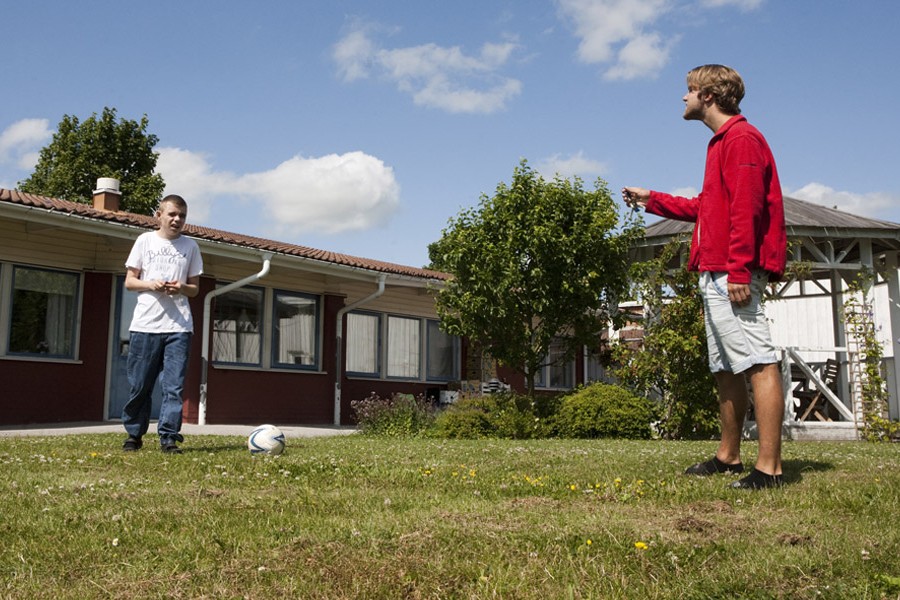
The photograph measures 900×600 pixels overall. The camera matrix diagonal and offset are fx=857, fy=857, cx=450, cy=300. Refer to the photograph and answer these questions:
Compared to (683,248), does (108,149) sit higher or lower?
higher

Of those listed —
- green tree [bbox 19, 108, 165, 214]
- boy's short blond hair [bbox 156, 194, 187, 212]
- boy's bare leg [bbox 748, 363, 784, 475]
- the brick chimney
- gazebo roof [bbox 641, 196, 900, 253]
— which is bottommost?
boy's bare leg [bbox 748, 363, 784, 475]

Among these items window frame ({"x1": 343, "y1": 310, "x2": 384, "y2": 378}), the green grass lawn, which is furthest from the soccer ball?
window frame ({"x1": 343, "y1": 310, "x2": 384, "y2": 378})

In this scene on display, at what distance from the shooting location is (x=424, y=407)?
45.1ft

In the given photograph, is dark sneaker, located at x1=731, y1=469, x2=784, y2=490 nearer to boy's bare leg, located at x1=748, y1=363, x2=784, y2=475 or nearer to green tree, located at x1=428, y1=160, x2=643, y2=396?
boy's bare leg, located at x1=748, y1=363, x2=784, y2=475

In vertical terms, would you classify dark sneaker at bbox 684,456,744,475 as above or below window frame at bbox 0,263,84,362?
below

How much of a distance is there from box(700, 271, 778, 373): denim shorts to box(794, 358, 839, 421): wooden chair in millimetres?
11044

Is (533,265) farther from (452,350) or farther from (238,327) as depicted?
(452,350)

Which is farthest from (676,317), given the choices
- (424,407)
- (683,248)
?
(424,407)

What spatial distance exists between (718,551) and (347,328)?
47.5 feet

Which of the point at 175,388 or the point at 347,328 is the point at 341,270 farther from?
the point at 175,388

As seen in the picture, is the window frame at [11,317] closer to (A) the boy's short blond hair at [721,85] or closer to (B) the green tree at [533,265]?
(B) the green tree at [533,265]

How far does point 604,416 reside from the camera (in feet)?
38.2

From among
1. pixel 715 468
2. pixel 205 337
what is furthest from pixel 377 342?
pixel 715 468

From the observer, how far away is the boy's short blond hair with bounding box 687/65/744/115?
16.1 feet
